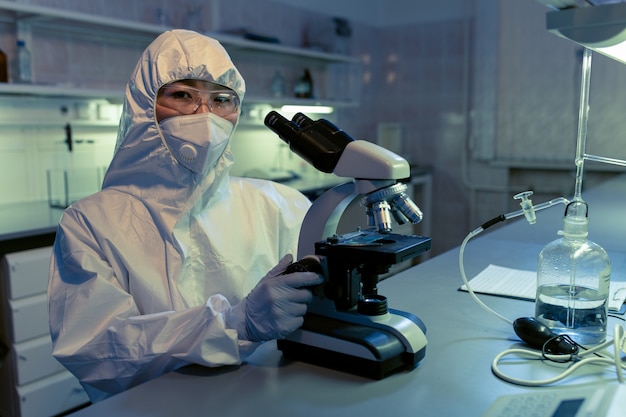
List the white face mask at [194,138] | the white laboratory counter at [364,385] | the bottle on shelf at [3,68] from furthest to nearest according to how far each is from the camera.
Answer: the bottle on shelf at [3,68] < the white face mask at [194,138] < the white laboratory counter at [364,385]

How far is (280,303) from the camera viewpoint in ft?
3.09

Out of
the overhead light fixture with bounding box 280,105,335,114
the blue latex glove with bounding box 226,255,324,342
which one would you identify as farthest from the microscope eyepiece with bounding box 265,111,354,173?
the overhead light fixture with bounding box 280,105,335,114

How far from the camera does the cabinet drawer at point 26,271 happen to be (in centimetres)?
207

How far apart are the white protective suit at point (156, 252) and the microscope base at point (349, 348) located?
0.10 m

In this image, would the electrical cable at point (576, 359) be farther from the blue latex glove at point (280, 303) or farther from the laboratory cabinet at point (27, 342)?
the laboratory cabinet at point (27, 342)

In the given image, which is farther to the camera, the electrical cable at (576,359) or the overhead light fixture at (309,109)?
the overhead light fixture at (309,109)

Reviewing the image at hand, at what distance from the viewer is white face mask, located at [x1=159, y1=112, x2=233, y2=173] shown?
1288 millimetres

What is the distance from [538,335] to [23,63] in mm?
2570

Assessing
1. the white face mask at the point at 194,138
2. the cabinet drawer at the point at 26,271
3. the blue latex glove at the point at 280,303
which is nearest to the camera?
the blue latex glove at the point at 280,303

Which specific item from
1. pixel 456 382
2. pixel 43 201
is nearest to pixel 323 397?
pixel 456 382

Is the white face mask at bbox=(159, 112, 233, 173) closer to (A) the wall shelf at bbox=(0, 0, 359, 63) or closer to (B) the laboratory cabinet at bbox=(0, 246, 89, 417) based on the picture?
(B) the laboratory cabinet at bbox=(0, 246, 89, 417)

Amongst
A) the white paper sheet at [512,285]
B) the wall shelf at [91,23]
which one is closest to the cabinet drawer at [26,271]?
the wall shelf at [91,23]

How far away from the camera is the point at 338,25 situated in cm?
436

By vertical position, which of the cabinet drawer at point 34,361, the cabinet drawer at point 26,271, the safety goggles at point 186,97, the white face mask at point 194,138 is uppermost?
the safety goggles at point 186,97
